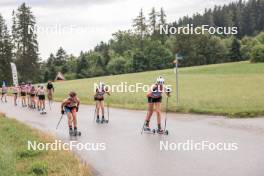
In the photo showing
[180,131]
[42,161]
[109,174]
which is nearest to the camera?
[109,174]

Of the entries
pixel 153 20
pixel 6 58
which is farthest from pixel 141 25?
pixel 6 58

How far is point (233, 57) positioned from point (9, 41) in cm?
5075

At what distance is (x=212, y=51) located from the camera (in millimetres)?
105562

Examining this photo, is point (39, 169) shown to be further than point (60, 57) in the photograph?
No

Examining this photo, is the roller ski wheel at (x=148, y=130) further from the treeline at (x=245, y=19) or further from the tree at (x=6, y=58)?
the treeline at (x=245, y=19)

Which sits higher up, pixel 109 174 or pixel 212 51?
pixel 212 51

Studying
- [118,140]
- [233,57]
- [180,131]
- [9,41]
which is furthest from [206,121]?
[233,57]

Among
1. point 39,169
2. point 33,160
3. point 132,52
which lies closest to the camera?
point 39,169

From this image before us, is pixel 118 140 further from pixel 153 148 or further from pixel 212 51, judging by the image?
pixel 212 51

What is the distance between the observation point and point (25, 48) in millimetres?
83438

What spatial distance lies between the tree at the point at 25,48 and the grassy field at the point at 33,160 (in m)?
69.3

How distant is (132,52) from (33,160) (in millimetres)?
101990

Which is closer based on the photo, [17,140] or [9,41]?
[17,140]

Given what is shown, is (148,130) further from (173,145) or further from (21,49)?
(21,49)
